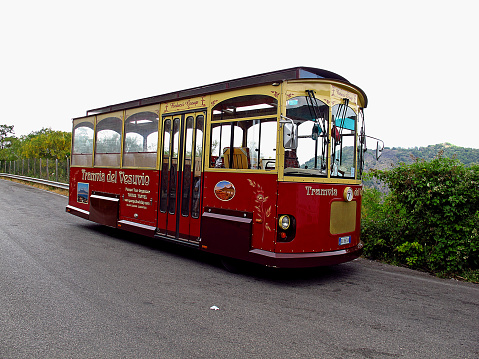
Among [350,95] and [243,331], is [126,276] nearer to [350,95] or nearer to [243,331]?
[243,331]

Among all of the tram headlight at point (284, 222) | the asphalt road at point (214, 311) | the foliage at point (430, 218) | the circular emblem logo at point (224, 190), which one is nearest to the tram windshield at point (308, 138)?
the tram headlight at point (284, 222)

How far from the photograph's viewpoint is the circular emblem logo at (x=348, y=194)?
584cm

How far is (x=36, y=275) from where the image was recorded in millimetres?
5410

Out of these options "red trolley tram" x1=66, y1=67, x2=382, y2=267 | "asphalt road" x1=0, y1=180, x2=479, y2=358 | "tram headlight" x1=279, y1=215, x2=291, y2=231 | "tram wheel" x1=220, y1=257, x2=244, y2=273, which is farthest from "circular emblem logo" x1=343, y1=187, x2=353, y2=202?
"tram wheel" x1=220, y1=257, x2=244, y2=273

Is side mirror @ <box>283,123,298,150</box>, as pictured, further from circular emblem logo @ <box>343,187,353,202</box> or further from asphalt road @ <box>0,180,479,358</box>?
asphalt road @ <box>0,180,479,358</box>

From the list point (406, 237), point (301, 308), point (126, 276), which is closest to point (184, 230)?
point (126, 276)

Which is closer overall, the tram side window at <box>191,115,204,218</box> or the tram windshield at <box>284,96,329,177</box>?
the tram windshield at <box>284,96,329,177</box>

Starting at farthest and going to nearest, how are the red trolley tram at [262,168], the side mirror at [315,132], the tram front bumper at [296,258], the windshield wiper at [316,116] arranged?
1. the side mirror at [315,132]
2. the windshield wiper at [316,116]
3. the red trolley tram at [262,168]
4. the tram front bumper at [296,258]

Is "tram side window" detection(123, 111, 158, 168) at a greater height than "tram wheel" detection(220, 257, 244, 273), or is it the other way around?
"tram side window" detection(123, 111, 158, 168)

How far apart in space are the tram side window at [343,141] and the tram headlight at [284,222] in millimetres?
1015

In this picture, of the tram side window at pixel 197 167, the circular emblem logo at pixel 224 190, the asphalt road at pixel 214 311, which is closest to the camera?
the asphalt road at pixel 214 311

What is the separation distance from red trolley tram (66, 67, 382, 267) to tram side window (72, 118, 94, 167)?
9.25ft

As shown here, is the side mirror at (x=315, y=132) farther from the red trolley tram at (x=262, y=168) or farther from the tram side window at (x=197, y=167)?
the tram side window at (x=197, y=167)

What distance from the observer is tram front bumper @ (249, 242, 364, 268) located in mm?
5312
